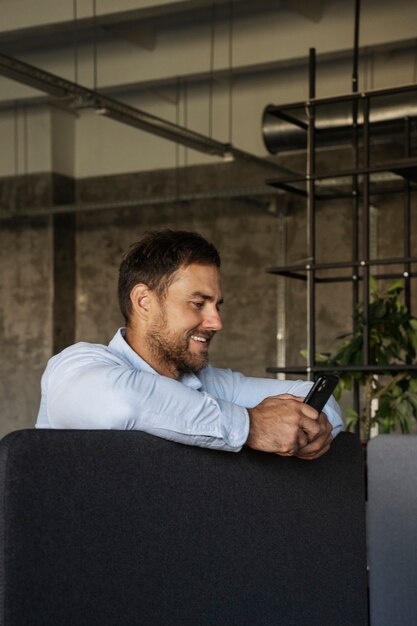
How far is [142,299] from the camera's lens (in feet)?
6.65

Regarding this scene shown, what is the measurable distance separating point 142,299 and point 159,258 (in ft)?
0.28

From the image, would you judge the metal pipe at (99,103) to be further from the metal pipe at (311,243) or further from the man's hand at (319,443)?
the man's hand at (319,443)

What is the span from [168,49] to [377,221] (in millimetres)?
2590

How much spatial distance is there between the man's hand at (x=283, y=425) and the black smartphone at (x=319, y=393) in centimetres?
3

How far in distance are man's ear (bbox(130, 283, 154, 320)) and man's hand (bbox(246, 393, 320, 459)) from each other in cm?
35

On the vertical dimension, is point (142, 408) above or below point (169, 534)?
above

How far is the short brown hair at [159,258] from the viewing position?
2010 millimetres

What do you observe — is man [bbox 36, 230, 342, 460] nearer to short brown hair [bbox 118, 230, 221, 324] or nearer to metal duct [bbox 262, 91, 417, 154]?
short brown hair [bbox 118, 230, 221, 324]

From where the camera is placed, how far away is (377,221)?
9.99 meters

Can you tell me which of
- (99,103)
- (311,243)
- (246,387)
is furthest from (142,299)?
(99,103)

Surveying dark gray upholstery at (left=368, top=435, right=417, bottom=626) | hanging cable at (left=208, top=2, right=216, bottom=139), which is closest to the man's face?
dark gray upholstery at (left=368, top=435, right=417, bottom=626)

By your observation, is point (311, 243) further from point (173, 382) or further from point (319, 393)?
point (173, 382)

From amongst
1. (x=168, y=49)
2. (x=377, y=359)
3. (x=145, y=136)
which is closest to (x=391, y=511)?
(x=377, y=359)

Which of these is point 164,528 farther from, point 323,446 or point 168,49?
point 168,49
